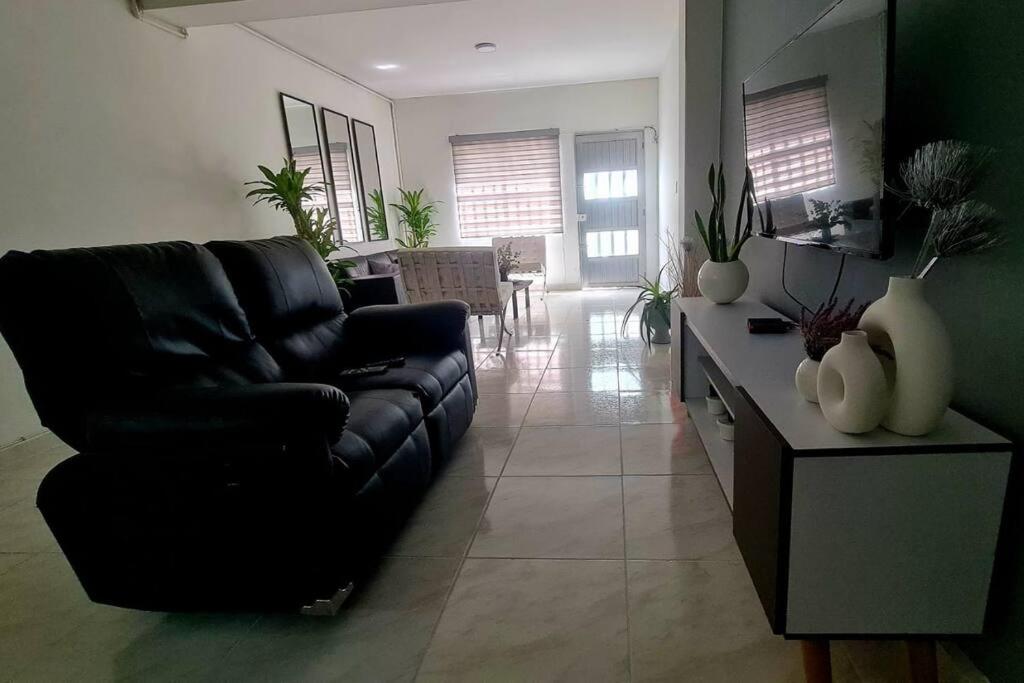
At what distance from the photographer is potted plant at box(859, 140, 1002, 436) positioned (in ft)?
2.98

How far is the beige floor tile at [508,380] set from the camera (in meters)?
3.13

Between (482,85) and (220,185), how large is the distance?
375 centimetres

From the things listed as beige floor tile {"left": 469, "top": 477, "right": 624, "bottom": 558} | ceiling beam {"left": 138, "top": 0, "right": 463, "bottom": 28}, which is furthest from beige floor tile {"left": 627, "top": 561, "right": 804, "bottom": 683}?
ceiling beam {"left": 138, "top": 0, "right": 463, "bottom": 28}

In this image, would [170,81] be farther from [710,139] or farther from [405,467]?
[710,139]

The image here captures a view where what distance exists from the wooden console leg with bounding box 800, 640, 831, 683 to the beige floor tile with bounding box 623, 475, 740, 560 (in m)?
0.45

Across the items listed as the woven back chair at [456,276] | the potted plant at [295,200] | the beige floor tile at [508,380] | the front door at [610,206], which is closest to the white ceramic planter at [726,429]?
the beige floor tile at [508,380]

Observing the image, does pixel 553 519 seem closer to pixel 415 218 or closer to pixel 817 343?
pixel 817 343

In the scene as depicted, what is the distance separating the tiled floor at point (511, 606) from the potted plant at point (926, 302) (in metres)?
0.64

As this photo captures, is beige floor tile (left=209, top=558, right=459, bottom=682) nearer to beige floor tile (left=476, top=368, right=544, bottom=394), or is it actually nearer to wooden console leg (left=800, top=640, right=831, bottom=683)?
wooden console leg (left=800, top=640, right=831, bottom=683)

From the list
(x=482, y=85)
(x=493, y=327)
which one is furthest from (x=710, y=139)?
(x=482, y=85)

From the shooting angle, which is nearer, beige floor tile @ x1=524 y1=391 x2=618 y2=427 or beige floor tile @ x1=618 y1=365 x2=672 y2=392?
beige floor tile @ x1=524 y1=391 x2=618 y2=427

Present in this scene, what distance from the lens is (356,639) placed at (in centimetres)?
130

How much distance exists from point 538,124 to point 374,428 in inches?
239

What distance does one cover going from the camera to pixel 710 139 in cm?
318
